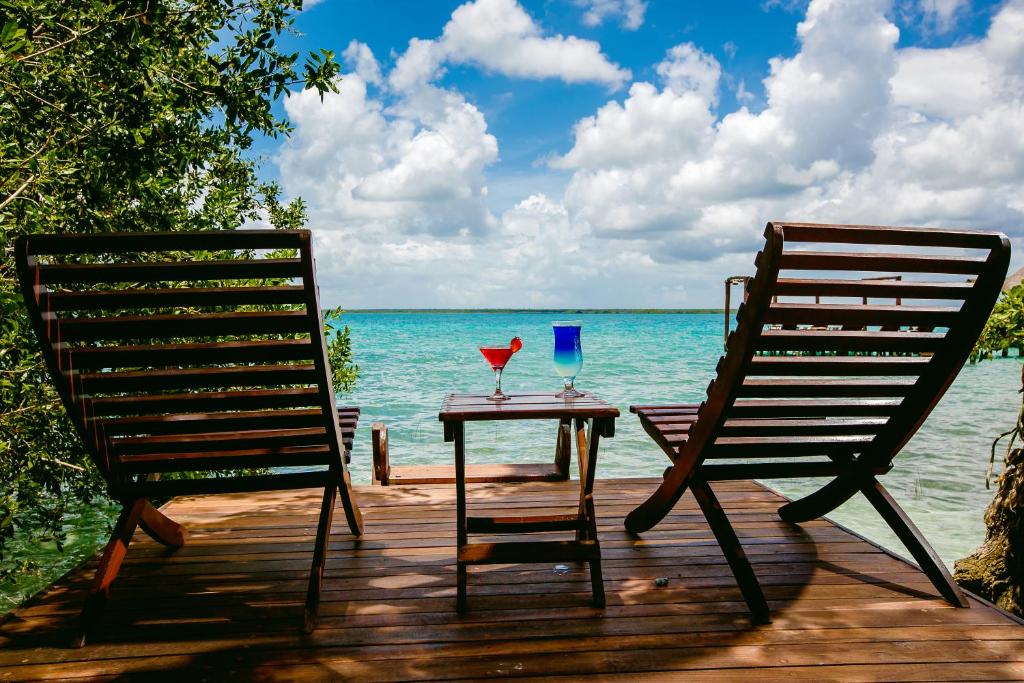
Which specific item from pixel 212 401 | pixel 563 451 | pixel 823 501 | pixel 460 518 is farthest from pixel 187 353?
pixel 823 501

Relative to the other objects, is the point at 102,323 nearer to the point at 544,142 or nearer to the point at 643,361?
the point at 544,142

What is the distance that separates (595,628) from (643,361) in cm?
2575

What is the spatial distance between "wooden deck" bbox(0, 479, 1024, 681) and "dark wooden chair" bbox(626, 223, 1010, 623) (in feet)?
0.89

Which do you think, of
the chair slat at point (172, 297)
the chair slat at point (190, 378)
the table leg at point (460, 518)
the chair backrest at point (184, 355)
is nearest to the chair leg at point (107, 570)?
the chair backrest at point (184, 355)

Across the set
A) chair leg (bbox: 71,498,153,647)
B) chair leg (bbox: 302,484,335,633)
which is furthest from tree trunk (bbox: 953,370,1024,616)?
chair leg (bbox: 71,498,153,647)

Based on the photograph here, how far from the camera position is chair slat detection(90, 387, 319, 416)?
255 cm

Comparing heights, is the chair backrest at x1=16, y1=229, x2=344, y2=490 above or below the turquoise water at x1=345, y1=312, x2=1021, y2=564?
above

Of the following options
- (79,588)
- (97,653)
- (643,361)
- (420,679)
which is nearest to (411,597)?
(420,679)

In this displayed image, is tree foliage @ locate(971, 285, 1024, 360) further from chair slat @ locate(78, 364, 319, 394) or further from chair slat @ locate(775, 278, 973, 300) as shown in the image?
chair slat @ locate(78, 364, 319, 394)

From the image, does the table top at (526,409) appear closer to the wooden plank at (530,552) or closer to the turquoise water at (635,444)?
the wooden plank at (530,552)

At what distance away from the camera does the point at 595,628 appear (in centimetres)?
248

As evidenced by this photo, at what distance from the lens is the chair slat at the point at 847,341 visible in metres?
2.45

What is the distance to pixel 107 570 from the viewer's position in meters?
2.61

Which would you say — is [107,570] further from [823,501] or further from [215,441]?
[823,501]
